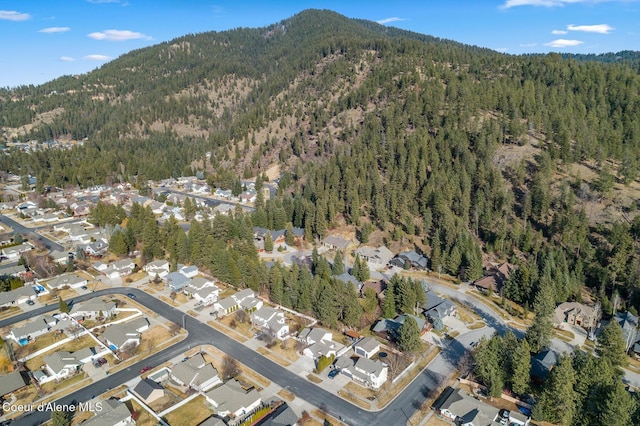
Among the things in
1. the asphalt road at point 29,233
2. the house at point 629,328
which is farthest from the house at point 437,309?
the asphalt road at point 29,233

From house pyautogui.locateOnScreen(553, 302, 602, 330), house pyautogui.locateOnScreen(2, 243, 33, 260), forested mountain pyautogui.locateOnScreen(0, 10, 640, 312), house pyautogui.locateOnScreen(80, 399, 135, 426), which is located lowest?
house pyautogui.locateOnScreen(553, 302, 602, 330)

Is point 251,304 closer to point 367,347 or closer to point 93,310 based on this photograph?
point 367,347

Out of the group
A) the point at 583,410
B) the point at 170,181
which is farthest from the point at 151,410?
the point at 170,181

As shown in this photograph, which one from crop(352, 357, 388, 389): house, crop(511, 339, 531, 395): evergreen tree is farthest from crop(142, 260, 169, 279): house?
crop(511, 339, 531, 395): evergreen tree

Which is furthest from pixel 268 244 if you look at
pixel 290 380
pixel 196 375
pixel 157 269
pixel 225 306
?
pixel 196 375

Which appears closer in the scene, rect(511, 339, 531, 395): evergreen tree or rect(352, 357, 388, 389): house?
rect(511, 339, 531, 395): evergreen tree

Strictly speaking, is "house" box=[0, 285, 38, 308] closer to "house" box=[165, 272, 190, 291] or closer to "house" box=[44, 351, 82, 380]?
"house" box=[165, 272, 190, 291]
